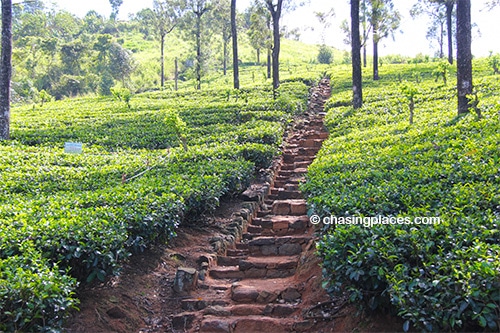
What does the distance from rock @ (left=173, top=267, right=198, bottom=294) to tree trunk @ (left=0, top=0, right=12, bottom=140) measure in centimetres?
1200

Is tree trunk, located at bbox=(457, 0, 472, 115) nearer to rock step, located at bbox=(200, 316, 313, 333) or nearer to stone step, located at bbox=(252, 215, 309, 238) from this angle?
stone step, located at bbox=(252, 215, 309, 238)

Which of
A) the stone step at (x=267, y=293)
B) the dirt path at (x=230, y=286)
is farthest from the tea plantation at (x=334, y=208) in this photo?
the stone step at (x=267, y=293)

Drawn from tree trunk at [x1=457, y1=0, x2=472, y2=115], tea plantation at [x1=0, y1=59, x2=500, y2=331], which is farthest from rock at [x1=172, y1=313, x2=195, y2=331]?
tree trunk at [x1=457, y1=0, x2=472, y2=115]

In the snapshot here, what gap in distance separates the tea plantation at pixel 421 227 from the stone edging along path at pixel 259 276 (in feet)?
2.83

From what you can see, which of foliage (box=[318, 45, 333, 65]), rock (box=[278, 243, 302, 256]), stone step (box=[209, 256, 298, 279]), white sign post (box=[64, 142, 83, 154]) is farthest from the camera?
foliage (box=[318, 45, 333, 65])

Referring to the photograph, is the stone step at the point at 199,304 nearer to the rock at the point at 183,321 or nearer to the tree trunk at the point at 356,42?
the rock at the point at 183,321

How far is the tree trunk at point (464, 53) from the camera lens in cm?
1168

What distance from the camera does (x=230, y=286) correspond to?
717 cm

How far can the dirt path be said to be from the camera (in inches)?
221

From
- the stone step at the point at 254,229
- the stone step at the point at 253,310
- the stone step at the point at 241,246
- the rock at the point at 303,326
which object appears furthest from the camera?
the stone step at the point at 254,229

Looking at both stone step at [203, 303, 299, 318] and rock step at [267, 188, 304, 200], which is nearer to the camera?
stone step at [203, 303, 299, 318]

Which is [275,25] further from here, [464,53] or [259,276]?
[259,276]

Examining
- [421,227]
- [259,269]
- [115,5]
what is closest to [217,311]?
[259,269]

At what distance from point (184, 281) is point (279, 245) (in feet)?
6.30
